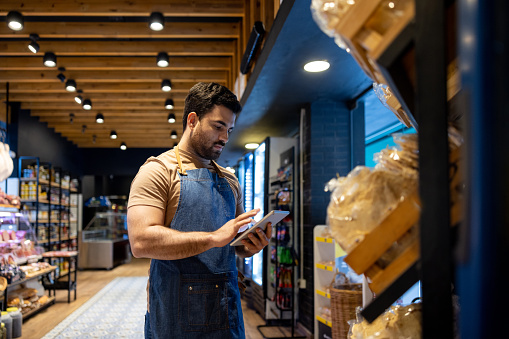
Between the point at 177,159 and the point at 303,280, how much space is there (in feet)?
13.4

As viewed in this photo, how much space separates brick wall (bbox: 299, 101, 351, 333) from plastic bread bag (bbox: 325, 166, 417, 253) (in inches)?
188

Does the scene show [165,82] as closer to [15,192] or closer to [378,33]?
[15,192]

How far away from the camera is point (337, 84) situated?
495 cm

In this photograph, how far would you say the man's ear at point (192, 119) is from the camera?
2049mm

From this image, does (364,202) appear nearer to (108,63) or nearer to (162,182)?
(162,182)

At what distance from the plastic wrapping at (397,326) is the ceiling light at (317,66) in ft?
11.4

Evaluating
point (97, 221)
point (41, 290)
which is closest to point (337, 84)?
point (41, 290)

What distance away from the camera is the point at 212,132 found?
2.02 meters

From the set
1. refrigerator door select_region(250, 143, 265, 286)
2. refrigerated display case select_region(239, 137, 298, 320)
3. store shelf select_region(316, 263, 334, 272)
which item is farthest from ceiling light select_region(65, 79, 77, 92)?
store shelf select_region(316, 263, 334, 272)

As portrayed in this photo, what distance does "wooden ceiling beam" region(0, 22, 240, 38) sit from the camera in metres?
6.05

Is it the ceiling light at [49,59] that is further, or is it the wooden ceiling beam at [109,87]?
the wooden ceiling beam at [109,87]

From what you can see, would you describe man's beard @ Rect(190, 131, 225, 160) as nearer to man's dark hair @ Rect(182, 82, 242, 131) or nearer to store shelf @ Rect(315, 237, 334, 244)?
man's dark hair @ Rect(182, 82, 242, 131)

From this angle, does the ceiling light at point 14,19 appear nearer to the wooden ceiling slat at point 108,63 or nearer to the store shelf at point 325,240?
the wooden ceiling slat at point 108,63

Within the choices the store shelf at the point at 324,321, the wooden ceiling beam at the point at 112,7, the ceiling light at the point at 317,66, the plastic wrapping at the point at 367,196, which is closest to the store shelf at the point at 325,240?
the store shelf at the point at 324,321
